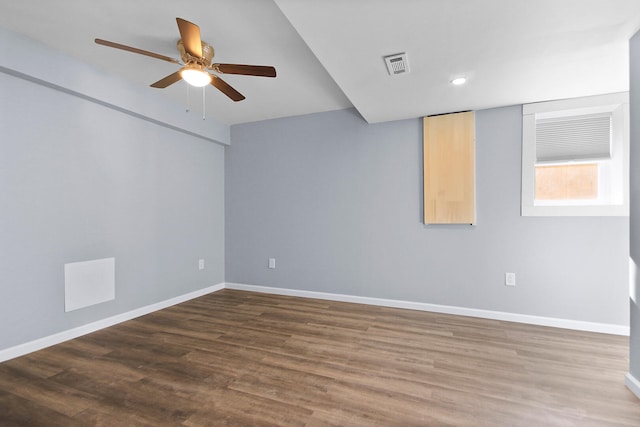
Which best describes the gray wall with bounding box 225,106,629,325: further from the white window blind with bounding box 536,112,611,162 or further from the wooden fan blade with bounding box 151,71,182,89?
the wooden fan blade with bounding box 151,71,182,89

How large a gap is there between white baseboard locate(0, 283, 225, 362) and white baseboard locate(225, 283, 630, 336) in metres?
1.06

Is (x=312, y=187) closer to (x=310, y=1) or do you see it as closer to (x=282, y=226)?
(x=282, y=226)

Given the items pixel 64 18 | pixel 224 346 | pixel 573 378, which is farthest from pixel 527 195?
pixel 64 18

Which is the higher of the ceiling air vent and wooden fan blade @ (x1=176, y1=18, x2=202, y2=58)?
the ceiling air vent

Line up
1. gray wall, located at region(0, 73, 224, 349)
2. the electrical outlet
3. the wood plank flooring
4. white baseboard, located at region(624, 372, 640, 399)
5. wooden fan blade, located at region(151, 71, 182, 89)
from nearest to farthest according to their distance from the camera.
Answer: the wood plank flooring < white baseboard, located at region(624, 372, 640, 399) < wooden fan blade, located at region(151, 71, 182, 89) < gray wall, located at region(0, 73, 224, 349) < the electrical outlet

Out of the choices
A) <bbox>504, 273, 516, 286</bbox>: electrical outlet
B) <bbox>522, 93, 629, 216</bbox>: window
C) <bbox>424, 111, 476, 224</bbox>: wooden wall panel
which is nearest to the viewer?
<bbox>522, 93, 629, 216</bbox>: window

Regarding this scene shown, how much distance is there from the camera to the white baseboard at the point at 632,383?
5.72ft

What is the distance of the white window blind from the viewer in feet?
9.03

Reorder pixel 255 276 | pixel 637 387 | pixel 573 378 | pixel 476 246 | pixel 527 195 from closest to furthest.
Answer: pixel 637 387 < pixel 573 378 < pixel 527 195 < pixel 476 246 < pixel 255 276

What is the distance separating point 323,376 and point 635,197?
234cm

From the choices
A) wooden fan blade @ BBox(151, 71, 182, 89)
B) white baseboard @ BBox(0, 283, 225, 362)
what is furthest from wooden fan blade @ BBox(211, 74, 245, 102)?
white baseboard @ BBox(0, 283, 225, 362)

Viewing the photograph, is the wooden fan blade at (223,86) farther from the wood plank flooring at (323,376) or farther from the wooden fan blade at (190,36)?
the wood plank flooring at (323,376)

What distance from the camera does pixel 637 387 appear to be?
5.72 feet

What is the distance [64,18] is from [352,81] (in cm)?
213
